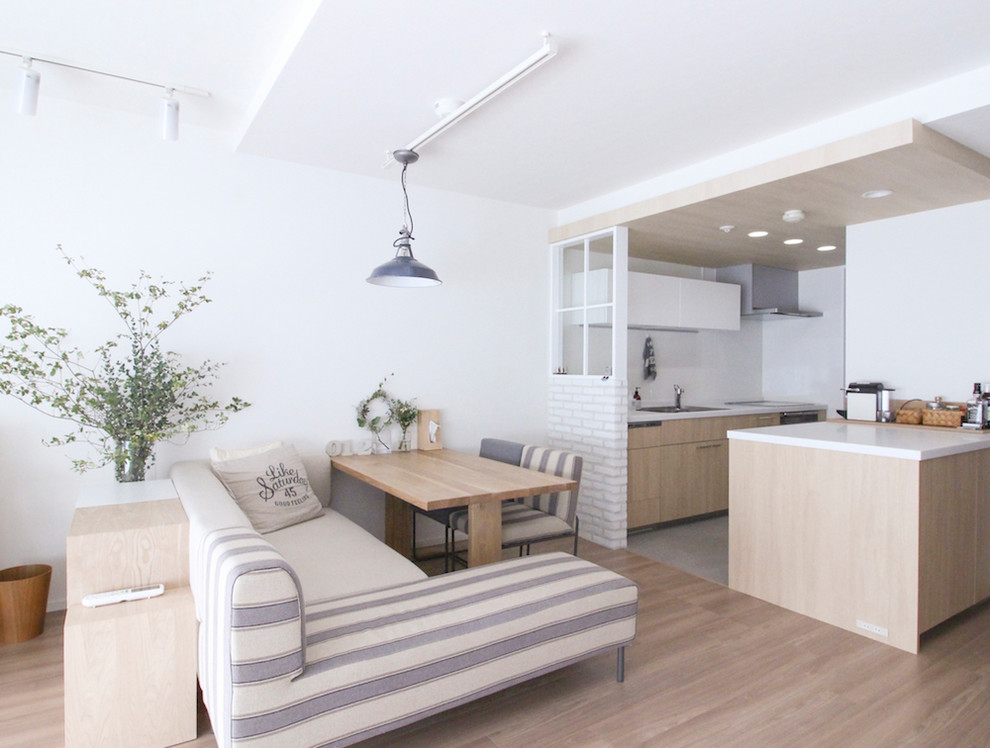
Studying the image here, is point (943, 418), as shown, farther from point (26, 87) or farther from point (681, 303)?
point (26, 87)

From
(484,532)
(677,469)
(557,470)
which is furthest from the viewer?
(677,469)

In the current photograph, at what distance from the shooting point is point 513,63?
228 cm

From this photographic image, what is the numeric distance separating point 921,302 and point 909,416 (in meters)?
0.72

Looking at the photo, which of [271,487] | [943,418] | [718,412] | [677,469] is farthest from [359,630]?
[718,412]

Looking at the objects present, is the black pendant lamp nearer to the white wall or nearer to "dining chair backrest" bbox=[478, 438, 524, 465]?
the white wall

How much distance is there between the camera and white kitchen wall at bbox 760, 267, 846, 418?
17.9 ft

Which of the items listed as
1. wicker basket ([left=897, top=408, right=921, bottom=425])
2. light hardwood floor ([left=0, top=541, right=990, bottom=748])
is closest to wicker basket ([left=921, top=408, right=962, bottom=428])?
wicker basket ([left=897, top=408, right=921, bottom=425])

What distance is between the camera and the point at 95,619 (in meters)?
1.82

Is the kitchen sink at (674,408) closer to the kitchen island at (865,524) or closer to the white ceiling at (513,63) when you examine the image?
the kitchen island at (865,524)

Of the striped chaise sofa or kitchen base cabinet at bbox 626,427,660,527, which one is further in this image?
kitchen base cabinet at bbox 626,427,660,527

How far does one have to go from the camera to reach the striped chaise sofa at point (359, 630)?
4.94 feet

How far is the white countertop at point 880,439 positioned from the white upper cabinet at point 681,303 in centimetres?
161

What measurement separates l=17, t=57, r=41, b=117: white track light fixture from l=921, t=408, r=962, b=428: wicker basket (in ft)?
15.6

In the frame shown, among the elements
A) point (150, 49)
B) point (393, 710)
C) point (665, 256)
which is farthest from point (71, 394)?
point (665, 256)
